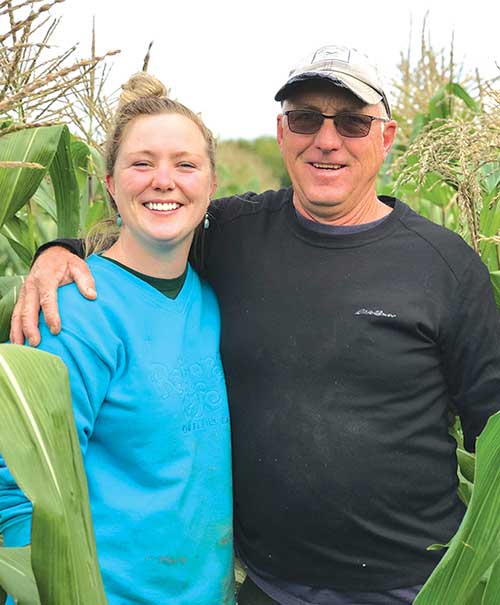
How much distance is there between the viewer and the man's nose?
85.7 inches

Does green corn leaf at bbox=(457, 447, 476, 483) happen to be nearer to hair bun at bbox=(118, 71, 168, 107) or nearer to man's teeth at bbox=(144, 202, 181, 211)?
man's teeth at bbox=(144, 202, 181, 211)

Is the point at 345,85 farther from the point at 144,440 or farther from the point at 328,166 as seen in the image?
the point at 144,440

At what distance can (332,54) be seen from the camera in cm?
229

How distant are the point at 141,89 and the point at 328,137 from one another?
524 mm

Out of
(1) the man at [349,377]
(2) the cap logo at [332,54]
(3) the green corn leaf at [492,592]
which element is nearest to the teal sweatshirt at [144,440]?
(1) the man at [349,377]

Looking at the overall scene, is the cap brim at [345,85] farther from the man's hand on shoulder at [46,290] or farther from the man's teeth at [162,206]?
the man's hand on shoulder at [46,290]

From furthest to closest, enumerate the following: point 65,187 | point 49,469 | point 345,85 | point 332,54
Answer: point 65,187 → point 332,54 → point 345,85 → point 49,469

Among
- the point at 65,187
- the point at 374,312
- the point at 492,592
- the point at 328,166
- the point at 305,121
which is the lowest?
the point at 492,592

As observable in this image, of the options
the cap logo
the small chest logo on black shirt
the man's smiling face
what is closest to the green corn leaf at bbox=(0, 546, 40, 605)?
the small chest logo on black shirt

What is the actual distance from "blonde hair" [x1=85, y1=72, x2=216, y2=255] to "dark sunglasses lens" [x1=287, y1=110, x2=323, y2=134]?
9.1 inches

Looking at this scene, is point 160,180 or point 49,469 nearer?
point 49,469

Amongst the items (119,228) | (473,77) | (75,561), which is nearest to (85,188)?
(119,228)

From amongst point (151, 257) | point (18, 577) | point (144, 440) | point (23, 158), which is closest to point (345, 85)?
point (151, 257)

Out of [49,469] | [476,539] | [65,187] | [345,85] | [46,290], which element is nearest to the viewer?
[49,469]
